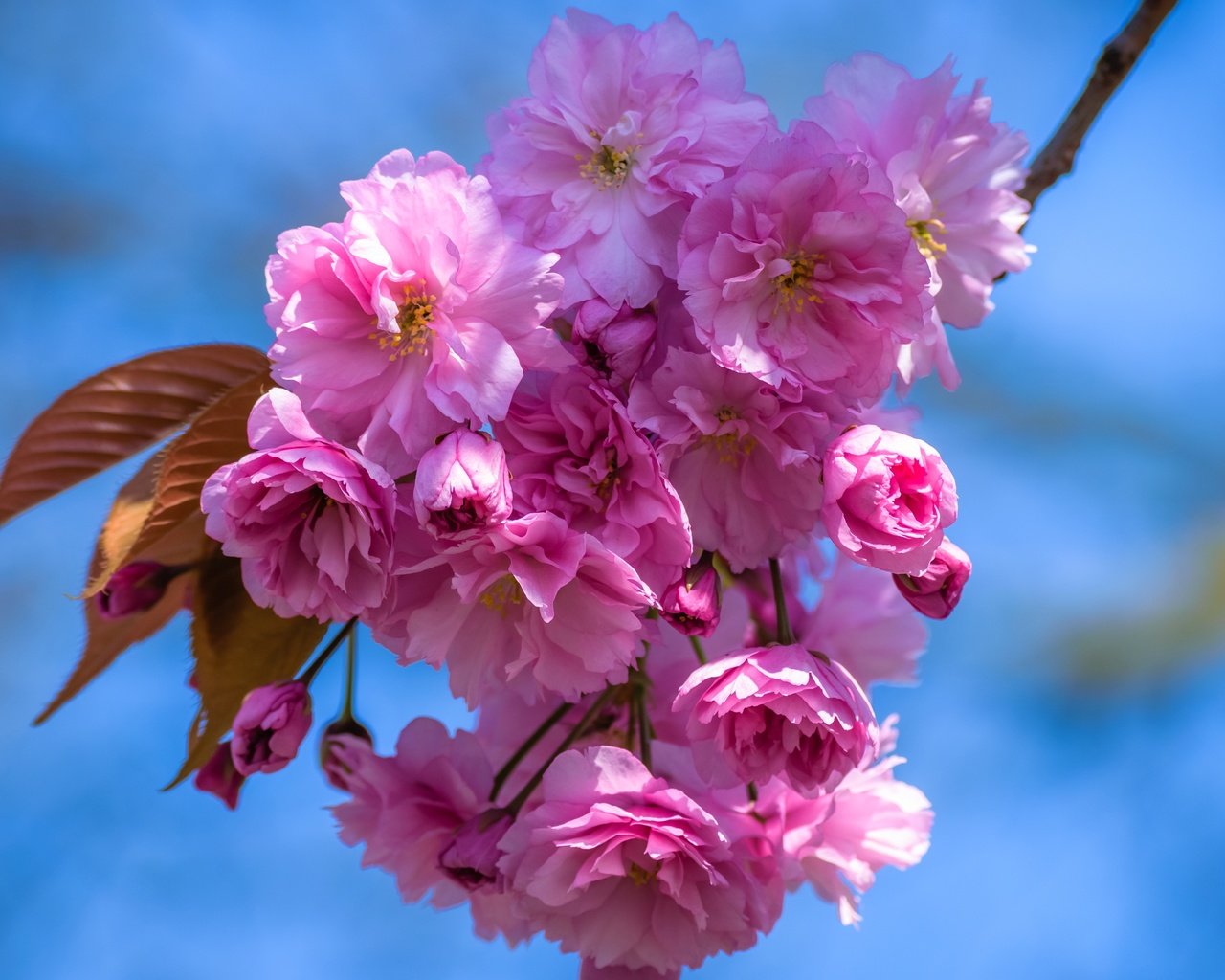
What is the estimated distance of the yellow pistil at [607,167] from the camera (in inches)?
29.3

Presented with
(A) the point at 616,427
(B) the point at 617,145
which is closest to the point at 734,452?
(A) the point at 616,427

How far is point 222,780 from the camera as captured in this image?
91cm

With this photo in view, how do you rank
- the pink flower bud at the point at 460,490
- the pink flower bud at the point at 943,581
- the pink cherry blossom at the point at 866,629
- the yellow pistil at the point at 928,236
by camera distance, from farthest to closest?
the pink cherry blossom at the point at 866,629
the yellow pistil at the point at 928,236
the pink flower bud at the point at 943,581
the pink flower bud at the point at 460,490

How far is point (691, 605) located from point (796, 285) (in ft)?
0.66

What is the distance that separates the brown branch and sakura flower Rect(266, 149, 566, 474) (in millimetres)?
541

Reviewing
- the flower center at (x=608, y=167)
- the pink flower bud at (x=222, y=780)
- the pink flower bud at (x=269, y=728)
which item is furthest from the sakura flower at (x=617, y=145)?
the pink flower bud at (x=222, y=780)

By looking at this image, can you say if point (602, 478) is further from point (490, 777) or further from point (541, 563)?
point (490, 777)

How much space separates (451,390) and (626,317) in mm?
111

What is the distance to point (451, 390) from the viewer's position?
69 centimetres

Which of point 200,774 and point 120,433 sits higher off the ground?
point 120,433

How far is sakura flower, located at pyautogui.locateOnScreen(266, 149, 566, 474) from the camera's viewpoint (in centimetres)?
69

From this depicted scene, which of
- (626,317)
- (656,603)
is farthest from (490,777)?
(626,317)

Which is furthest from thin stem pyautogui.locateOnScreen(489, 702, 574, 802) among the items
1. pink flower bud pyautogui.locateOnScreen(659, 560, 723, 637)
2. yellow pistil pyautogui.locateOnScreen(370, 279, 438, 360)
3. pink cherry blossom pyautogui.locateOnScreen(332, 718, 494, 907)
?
yellow pistil pyautogui.locateOnScreen(370, 279, 438, 360)

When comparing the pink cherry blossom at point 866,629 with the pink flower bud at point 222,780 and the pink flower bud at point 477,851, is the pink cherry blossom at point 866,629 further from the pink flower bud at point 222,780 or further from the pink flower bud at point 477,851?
the pink flower bud at point 222,780
